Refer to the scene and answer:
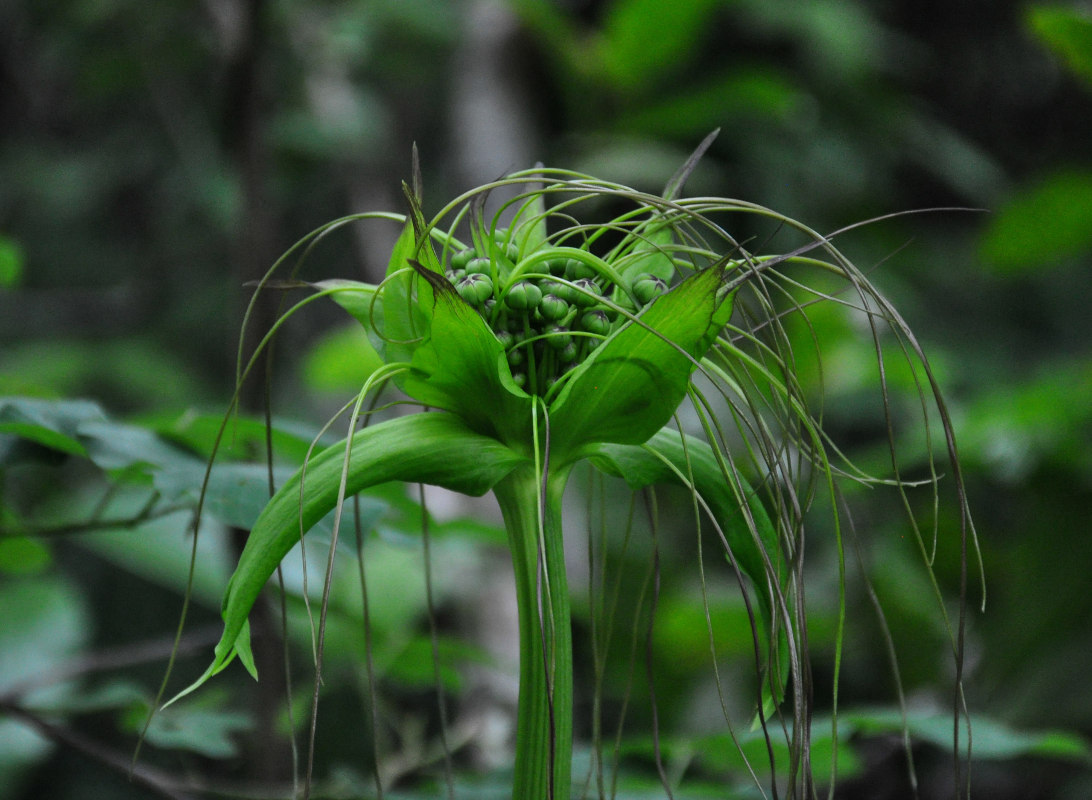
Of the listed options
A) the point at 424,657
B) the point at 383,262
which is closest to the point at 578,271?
the point at 424,657

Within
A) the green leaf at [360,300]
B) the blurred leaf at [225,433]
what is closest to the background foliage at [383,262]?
the blurred leaf at [225,433]

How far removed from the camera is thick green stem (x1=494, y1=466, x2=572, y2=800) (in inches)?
12.1

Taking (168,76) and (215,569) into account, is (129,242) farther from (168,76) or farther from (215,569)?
(215,569)

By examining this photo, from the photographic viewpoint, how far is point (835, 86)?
2.39 meters

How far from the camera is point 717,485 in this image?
34 cm

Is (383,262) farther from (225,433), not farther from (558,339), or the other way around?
(558,339)

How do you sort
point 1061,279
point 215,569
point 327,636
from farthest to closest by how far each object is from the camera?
point 1061,279 → point 215,569 → point 327,636

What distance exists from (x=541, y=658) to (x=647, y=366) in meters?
0.11

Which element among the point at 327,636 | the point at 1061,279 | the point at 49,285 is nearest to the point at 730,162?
the point at 1061,279

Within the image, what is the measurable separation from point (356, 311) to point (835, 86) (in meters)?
2.36

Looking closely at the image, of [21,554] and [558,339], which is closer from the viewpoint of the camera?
[558,339]

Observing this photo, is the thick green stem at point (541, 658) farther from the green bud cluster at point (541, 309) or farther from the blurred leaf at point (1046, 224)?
the blurred leaf at point (1046, 224)

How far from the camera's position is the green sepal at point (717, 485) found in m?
0.33

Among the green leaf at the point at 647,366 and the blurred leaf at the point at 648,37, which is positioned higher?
the blurred leaf at the point at 648,37
